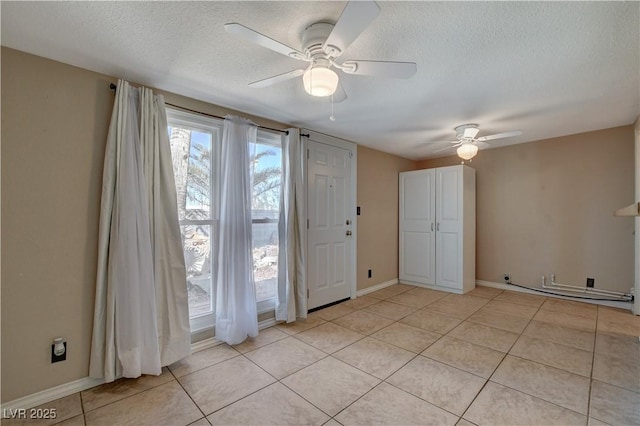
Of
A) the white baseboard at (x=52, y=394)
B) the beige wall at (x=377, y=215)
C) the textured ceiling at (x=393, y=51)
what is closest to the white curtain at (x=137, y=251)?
the white baseboard at (x=52, y=394)

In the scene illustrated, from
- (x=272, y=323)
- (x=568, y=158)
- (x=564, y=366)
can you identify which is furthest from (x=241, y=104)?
(x=568, y=158)

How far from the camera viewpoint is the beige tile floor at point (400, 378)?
1.71 meters

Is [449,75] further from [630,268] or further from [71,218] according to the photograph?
[630,268]

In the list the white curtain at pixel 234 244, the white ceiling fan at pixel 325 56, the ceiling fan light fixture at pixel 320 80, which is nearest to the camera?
the white ceiling fan at pixel 325 56

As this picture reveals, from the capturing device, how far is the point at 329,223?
3.75 metres

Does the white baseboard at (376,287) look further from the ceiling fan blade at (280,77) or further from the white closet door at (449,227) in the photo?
the ceiling fan blade at (280,77)

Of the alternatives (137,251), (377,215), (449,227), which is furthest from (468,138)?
(137,251)

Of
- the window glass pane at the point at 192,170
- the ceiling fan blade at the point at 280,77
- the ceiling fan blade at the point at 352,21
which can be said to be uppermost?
the ceiling fan blade at the point at 280,77

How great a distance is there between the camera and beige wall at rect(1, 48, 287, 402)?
5.74ft

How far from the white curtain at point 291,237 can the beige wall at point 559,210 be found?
3157 mm

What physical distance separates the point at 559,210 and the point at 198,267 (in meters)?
4.70

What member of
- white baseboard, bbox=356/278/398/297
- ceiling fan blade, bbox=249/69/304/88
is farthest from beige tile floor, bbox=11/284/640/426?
ceiling fan blade, bbox=249/69/304/88

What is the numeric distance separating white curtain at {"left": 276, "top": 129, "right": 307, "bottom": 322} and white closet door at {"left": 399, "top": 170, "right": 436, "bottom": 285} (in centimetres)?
231

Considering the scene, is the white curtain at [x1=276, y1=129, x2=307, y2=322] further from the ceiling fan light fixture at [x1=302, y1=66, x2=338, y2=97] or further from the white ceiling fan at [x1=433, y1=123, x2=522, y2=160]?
the white ceiling fan at [x1=433, y1=123, x2=522, y2=160]
